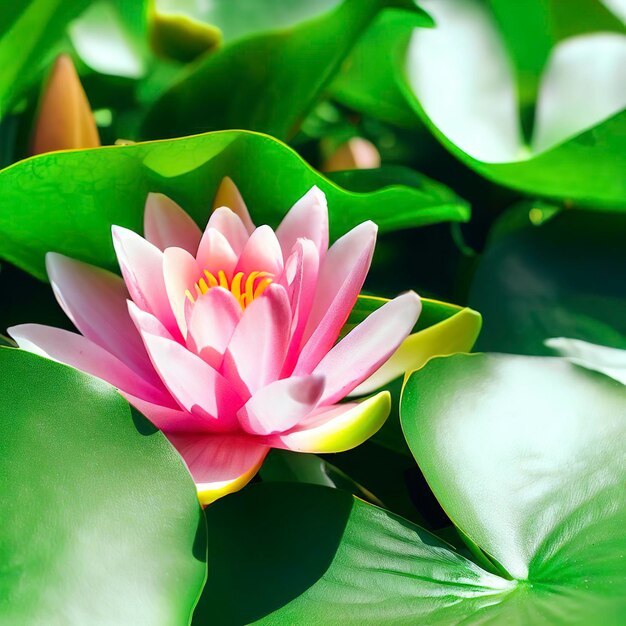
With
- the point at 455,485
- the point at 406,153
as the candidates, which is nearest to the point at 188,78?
the point at 406,153

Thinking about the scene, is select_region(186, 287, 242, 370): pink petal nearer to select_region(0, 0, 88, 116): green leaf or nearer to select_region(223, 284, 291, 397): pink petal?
select_region(223, 284, 291, 397): pink petal

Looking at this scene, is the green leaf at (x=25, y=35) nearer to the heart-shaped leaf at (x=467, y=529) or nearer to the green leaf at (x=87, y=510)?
the green leaf at (x=87, y=510)

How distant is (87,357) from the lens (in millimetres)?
441

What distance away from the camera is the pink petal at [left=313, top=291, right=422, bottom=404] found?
410mm

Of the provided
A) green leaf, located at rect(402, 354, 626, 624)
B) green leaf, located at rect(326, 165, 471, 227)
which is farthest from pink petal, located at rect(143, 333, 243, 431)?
green leaf, located at rect(326, 165, 471, 227)

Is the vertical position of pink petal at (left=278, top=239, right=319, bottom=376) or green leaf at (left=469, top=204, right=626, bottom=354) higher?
pink petal at (left=278, top=239, right=319, bottom=376)

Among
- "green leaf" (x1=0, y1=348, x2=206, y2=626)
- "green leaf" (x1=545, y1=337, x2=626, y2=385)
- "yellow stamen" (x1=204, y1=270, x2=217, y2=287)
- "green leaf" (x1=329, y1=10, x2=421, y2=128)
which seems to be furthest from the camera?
"green leaf" (x1=329, y1=10, x2=421, y2=128)

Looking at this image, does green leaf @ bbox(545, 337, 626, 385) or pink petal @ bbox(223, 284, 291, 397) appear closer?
pink petal @ bbox(223, 284, 291, 397)

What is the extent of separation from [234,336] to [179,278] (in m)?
0.07

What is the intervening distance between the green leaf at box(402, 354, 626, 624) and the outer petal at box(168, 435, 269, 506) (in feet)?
0.32

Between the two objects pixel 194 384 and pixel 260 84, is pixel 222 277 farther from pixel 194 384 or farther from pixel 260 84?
pixel 260 84

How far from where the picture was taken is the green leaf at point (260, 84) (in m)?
0.67

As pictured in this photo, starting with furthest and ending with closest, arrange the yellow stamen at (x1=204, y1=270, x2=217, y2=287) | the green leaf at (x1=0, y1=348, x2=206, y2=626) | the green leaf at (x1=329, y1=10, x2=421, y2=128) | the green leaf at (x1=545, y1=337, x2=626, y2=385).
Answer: the green leaf at (x1=329, y1=10, x2=421, y2=128) < the green leaf at (x1=545, y1=337, x2=626, y2=385) < the yellow stamen at (x1=204, y1=270, x2=217, y2=287) < the green leaf at (x1=0, y1=348, x2=206, y2=626)

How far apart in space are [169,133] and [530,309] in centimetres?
37
